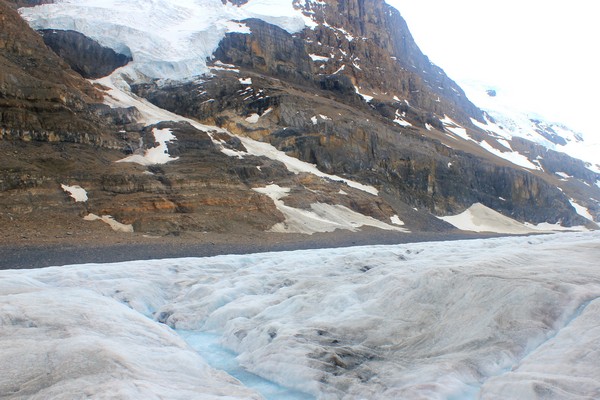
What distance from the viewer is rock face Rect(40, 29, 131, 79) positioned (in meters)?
53.8

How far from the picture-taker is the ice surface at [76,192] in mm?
25188

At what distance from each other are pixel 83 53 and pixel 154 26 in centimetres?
1478

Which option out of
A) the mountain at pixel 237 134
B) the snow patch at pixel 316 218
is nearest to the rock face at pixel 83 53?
the mountain at pixel 237 134

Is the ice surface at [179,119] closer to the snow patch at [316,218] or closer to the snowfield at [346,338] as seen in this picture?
the snow patch at [316,218]

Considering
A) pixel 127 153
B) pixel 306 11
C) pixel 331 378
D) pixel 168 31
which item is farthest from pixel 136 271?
pixel 306 11

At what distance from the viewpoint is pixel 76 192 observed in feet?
84.0

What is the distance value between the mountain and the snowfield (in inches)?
682

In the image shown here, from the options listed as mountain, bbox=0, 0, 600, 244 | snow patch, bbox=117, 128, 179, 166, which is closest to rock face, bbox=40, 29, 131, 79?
mountain, bbox=0, 0, 600, 244

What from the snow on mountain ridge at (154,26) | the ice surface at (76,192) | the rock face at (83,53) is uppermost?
the snow on mountain ridge at (154,26)

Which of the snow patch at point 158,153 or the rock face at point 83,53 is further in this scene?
the rock face at point 83,53

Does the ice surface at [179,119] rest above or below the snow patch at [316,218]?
above

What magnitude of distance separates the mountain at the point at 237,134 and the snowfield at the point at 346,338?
17323mm

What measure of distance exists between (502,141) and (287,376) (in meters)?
105

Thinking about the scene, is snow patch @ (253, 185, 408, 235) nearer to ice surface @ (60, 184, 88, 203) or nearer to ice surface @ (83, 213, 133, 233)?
ice surface @ (83, 213, 133, 233)
